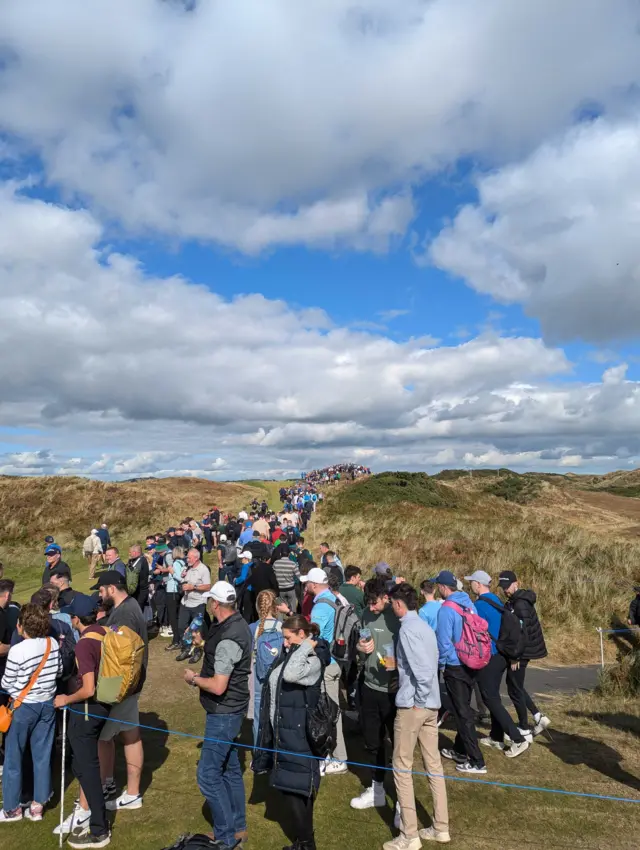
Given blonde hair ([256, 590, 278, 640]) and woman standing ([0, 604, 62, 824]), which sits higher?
blonde hair ([256, 590, 278, 640])

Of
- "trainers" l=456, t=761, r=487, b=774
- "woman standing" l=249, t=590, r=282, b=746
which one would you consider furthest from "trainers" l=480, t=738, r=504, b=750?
"woman standing" l=249, t=590, r=282, b=746

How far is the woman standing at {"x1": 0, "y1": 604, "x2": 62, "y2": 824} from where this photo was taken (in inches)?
179

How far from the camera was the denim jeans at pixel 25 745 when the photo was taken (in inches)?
182

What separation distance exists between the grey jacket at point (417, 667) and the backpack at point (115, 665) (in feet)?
7.31

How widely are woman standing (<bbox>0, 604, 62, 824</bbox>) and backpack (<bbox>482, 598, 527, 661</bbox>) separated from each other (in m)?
4.61

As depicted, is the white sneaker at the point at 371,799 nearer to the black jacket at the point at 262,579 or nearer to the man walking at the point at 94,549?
the black jacket at the point at 262,579

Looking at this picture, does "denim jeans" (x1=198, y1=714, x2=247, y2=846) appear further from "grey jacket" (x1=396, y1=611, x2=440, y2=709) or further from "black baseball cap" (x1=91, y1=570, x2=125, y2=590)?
"black baseball cap" (x1=91, y1=570, x2=125, y2=590)

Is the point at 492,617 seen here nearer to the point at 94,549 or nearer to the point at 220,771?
the point at 220,771

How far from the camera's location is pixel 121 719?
4.66m

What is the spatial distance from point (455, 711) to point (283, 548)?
19.7ft

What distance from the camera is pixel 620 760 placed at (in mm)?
6133

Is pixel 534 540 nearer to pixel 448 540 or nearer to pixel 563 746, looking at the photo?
pixel 448 540

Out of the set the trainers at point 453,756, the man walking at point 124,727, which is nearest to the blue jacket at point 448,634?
the trainers at point 453,756

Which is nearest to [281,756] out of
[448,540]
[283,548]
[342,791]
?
[342,791]
